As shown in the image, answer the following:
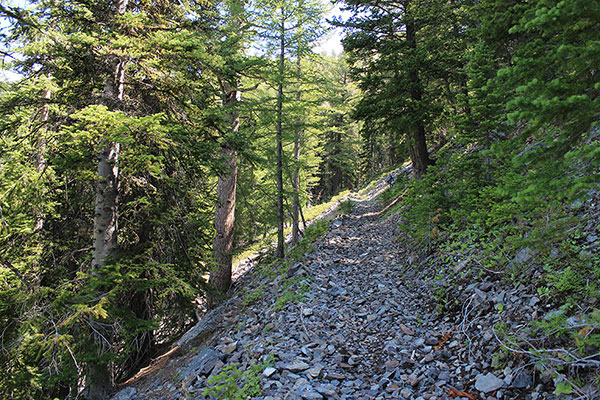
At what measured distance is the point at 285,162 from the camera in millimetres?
10805

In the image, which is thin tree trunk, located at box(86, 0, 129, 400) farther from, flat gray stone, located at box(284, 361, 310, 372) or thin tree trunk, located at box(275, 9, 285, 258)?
thin tree trunk, located at box(275, 9, 285, 258)

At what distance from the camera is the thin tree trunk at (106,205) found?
5914mm

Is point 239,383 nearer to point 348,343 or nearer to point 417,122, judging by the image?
point 348,343

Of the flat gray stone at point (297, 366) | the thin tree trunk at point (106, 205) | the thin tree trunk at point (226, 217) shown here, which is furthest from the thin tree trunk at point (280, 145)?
the flat gray stone at point (297, 366)

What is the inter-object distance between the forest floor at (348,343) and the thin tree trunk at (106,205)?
526 mm

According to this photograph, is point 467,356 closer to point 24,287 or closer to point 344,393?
point 344,393

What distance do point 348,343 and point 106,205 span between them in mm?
5398

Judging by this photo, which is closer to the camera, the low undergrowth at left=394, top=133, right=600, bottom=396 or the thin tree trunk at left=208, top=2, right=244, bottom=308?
the low undergrowth at left=394, top=133, right=600, bottom=396

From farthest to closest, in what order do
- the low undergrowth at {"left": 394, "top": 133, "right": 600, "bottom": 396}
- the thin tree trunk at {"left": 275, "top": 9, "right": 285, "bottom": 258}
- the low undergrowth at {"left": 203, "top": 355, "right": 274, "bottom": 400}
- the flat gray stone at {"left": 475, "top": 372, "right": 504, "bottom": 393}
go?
the thin tree trunk at {"left": 275, "top": 9, "right": 285, "bottom": 258}
the low undergrowth at {"left": 203, "top": 355, "right": 274, "bottom": 400}
the flat gray stone at {"left": 475, "top": 372, "right": 504, "bottom": 393}
the low undergrowth at {"left": 394, "top": 133, "right": 600, "bottom": 396}

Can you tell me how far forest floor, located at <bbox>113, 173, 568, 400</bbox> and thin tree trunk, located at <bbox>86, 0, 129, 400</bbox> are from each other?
0.53 m

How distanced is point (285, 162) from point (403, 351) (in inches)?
293

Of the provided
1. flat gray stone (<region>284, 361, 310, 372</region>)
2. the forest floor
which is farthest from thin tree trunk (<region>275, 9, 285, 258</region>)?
flat gray stone (<region>284, 361, 310, 372</region>)

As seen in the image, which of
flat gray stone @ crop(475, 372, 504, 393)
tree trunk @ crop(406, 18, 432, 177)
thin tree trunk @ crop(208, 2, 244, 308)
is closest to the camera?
flat gray stone @ crop(475, 372, 504, 393)

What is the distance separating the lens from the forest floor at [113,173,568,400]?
396 centimetres
